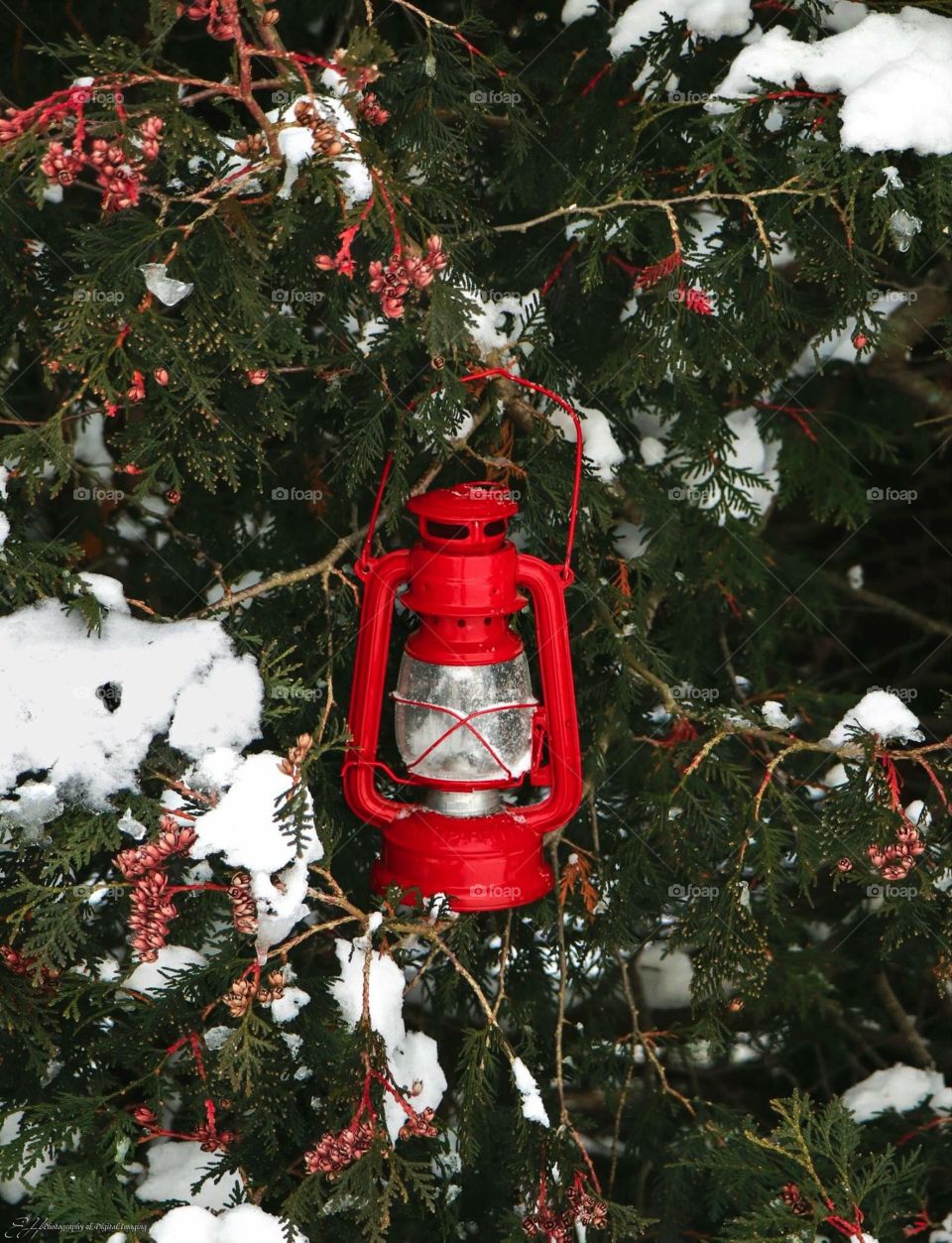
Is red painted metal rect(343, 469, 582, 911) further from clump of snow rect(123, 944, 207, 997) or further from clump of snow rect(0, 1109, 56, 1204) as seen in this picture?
clump of snow rect(0, 1109, 56, 1204)

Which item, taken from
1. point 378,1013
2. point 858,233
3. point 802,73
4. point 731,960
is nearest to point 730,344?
point 858,233

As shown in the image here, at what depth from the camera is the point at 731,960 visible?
2145 mm

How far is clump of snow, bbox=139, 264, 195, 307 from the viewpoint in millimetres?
1771

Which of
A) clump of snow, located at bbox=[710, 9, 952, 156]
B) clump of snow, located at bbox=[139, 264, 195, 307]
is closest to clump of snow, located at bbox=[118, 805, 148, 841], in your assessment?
clump of snow, located at bbox=[139, 264, 195, 307]

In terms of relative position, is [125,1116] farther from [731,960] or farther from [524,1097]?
[731,960]

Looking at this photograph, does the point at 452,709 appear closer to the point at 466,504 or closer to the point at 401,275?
the point at 466,504

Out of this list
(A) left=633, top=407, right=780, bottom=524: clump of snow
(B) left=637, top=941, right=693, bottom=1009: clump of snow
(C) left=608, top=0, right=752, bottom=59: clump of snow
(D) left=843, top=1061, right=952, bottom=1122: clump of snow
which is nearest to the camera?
(C) left=608, top=0, right=752, bottom=59: clump of snow

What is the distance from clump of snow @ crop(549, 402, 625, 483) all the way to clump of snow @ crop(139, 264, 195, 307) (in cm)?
77

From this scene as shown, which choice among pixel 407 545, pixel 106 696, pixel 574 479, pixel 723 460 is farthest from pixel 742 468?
pixel 106 696

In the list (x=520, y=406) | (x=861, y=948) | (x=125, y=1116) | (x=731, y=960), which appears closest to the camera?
(x=125, y=1116)

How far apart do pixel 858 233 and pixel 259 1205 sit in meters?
1.73

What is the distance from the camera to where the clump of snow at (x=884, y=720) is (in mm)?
2004

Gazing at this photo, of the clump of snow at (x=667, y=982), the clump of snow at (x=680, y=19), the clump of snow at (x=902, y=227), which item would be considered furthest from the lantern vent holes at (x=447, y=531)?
the clump of snow at (x=667, y=982)

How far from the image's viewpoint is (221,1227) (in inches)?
72.6
